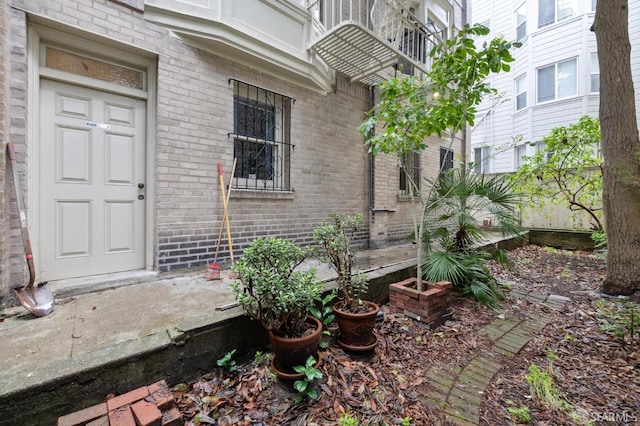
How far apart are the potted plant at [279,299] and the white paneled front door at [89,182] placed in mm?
2207

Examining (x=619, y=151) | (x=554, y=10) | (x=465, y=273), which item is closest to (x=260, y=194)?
(x=465, y=273)

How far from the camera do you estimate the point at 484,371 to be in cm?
241

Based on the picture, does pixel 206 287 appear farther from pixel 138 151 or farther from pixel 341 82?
pixel 341 82

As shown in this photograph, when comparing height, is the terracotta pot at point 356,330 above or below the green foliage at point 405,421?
above

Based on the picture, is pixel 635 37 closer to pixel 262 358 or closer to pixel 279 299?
pixel 279 299

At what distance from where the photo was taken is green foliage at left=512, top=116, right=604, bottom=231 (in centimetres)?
616

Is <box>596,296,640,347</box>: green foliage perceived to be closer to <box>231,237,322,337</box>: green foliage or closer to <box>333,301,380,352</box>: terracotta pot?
<box>333,301,380,352</box>: terracotta pot

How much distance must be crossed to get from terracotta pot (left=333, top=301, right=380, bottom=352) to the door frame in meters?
2.52

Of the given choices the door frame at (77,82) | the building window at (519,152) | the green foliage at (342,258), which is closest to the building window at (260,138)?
the door frame at (77,82)

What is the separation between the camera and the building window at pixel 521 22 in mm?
11203

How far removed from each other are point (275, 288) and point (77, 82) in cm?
315

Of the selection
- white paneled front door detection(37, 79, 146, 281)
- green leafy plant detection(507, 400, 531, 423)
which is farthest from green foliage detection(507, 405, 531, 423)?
white paneled front door detection(37, 79, 146, 281)

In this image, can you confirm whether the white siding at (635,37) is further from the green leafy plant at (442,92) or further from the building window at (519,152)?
the green leafy plant at (442,92)

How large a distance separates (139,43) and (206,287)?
9.34ft
